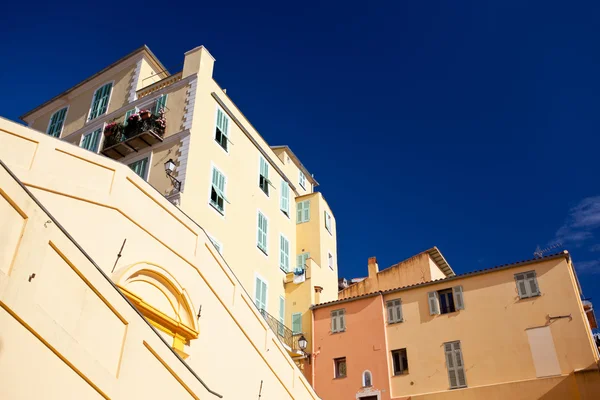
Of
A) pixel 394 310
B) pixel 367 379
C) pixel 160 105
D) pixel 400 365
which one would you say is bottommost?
pixel 367 379

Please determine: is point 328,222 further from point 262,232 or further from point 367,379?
point 367,379

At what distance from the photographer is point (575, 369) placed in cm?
1862

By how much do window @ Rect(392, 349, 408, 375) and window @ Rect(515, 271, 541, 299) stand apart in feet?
16.6

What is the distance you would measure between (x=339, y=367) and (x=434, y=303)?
479cm

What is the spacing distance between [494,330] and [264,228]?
31.6 feet

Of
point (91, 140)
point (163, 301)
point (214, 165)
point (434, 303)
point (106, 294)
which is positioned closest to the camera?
point (106, 294)

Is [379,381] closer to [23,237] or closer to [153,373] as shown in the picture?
[153,373]

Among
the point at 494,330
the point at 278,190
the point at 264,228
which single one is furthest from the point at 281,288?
the point at 494,330

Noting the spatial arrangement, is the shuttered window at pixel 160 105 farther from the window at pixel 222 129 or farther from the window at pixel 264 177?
the window at pixel 264 177

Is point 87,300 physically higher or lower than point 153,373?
higher

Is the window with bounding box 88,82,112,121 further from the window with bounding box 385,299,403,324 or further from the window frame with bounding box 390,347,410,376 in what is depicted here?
the window frame with bounding box 390,347,410,376

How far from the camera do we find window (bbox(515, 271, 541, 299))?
20.4 m

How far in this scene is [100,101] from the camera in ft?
76.6

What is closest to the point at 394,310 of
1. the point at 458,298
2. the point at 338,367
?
the point at 458,298
